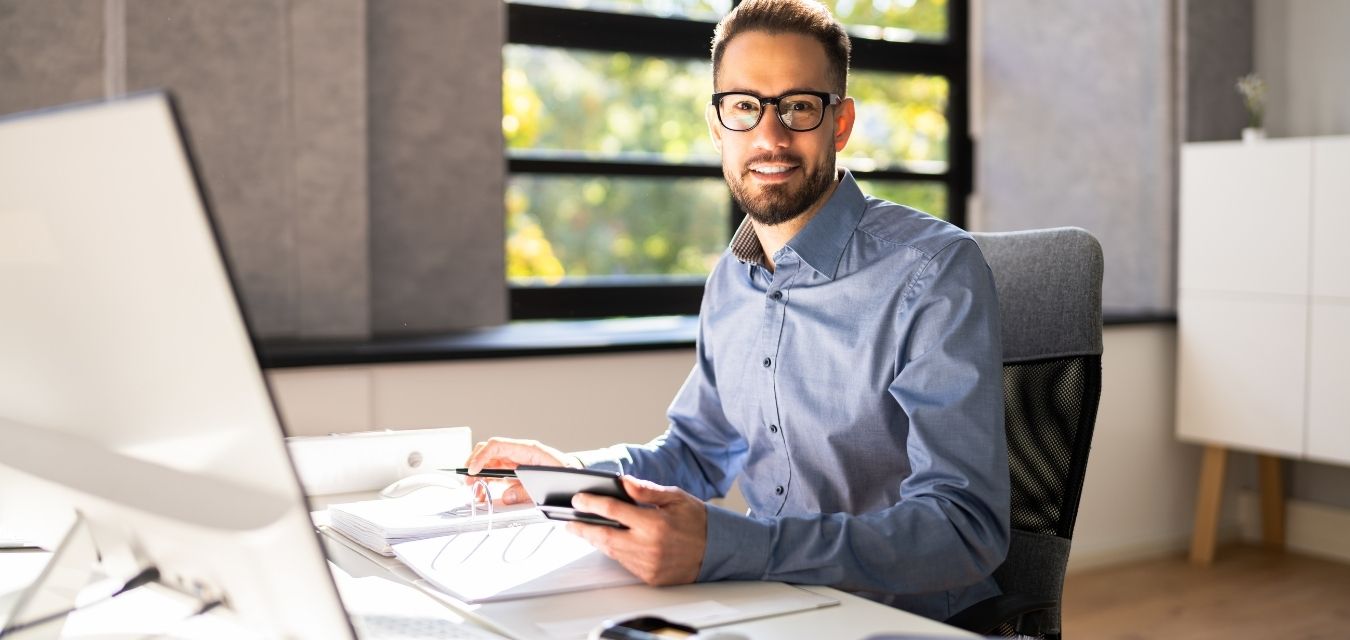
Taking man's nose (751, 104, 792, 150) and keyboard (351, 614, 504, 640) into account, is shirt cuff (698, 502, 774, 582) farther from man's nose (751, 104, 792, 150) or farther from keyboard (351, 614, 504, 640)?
man's nose (751, 104, 792, 150)

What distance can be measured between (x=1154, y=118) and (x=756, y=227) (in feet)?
10.5

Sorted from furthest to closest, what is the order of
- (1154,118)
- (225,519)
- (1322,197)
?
(1154,118) < (1322,197) < (225,519)

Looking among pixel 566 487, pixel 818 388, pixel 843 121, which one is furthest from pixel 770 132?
pixel 566 487

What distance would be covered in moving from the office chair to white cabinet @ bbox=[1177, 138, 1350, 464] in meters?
2.64

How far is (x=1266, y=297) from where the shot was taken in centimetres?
400

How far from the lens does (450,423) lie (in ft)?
9.87

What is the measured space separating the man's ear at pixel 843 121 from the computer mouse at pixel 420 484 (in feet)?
2.17

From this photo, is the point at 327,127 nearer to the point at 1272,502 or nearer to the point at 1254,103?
the point at 1254,103

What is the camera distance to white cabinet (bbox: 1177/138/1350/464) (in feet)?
12.6

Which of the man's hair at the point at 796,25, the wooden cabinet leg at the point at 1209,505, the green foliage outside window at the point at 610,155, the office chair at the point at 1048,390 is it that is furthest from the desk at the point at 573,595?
the wooden cabinet leg at the point at 1209,505

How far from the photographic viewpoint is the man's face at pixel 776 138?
5.21 feet

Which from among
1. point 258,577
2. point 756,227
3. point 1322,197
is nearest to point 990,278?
point 756,227

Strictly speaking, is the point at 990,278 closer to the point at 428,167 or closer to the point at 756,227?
the point at 756,227

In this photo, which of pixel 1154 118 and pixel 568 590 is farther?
pixel 1154 118
